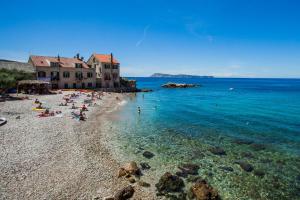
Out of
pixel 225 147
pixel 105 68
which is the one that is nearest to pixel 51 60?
pixel 105 68

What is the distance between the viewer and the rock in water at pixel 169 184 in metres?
13.1

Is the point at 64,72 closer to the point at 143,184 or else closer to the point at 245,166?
the point at 143,184

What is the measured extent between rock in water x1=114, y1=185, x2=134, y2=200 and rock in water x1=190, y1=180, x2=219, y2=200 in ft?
12.2

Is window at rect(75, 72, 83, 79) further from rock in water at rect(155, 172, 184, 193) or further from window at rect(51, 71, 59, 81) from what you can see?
rock in water at rect(155, 172, 184, 193)

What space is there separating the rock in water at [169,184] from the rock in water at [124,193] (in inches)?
72.5

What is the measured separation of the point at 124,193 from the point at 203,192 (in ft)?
14.9

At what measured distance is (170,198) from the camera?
483 inches

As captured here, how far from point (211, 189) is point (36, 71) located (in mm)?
56400

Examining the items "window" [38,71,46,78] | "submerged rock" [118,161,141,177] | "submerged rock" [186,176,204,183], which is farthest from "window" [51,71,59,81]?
"submerged rock" [186,176,204,183]

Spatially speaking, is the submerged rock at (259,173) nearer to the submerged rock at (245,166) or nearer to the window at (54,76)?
the submerged rock at (245,166)

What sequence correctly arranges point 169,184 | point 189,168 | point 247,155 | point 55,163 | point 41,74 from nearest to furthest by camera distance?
point 169,184 → point 55,163 → point 189,168 → point 247,155 → point 41,74

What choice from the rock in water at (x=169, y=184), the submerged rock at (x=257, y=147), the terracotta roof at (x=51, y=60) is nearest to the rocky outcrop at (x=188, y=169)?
the rock in water at (x=169, y=184)

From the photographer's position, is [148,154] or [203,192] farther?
[148,154]

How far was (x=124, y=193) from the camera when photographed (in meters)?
12.0
